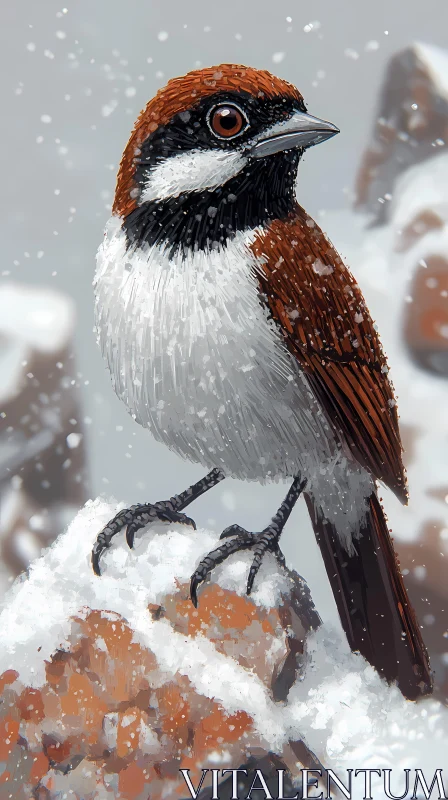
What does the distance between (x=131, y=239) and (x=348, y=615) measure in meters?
0.93

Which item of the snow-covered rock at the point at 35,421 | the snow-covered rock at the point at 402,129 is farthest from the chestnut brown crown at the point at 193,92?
the snow-covered rock at the point at 402,129

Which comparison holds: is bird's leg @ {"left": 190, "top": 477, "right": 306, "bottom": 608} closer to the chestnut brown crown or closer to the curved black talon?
the curved black talon

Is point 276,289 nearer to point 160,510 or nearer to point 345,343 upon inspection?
point 345,343

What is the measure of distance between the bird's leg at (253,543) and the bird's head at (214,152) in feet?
1.95

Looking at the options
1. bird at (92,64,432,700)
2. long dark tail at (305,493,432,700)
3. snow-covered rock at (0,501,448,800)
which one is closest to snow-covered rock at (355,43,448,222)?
bird at (92,64,432,700)

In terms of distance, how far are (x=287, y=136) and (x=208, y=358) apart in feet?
1.40

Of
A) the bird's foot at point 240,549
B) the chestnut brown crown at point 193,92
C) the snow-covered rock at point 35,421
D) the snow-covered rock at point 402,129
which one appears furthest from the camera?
the snow-covered rock at point 402,129

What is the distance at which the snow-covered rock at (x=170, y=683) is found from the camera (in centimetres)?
136

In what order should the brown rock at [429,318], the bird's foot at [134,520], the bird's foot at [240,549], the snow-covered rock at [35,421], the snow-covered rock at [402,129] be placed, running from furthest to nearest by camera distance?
the snow-covered rock at [402,129] → the brown rock at [429,318] → the snow-covered rock at [35,421] → the bird's foot at [134,520] → the bird's foot at [240,549]

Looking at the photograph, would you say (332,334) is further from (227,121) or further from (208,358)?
(227,121)

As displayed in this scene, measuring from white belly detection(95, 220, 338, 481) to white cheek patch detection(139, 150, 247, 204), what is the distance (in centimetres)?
11

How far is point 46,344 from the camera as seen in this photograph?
8.22 ft

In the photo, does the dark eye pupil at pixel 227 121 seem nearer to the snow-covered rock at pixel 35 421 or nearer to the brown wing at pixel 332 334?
the brown wing at pixel 332 334

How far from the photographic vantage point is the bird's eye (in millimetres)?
1281
